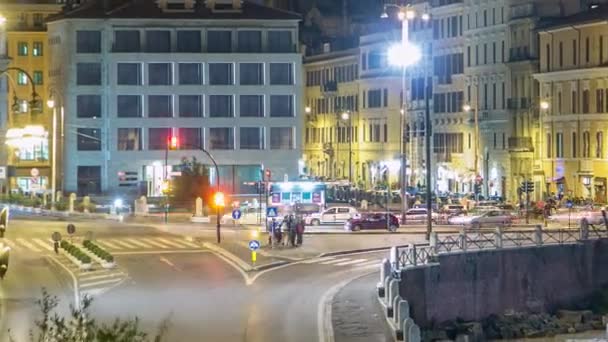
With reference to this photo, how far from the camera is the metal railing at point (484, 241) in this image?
62344 mm

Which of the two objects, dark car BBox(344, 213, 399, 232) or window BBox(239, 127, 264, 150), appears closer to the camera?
dark car BBox(344, 213, 399, 232)

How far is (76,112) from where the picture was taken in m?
139

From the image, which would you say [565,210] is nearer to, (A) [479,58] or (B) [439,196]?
(B) [439,196]

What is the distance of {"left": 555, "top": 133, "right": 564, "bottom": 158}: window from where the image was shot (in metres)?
118

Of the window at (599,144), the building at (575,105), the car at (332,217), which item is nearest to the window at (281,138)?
the building at (575,105)

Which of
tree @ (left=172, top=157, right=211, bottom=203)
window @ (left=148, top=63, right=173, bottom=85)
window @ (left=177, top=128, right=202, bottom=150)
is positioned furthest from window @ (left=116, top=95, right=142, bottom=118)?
tree @ (left=172, top=157, right=211, bottom=203)

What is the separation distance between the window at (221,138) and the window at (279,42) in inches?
307

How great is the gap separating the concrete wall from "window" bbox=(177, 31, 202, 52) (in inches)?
2755

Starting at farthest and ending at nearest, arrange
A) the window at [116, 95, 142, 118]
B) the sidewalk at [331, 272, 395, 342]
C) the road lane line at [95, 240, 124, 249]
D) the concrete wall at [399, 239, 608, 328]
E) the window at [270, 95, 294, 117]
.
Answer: the window at [270, 95, 294, 117], the window at [116, 95, 142, 118], the road lane line at [95, 240, 124, 249], the concrete wall at [399, 239, 608, 328], the sidewalk at [331, 272, 395, 342]

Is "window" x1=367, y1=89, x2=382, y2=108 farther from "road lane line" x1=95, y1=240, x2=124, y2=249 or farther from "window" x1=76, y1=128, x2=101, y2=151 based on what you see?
"road lane line" x1=95, y1=240, x2=124, y2=249

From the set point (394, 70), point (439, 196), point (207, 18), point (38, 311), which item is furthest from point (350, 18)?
point (38, 311)

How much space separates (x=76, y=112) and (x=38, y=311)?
86.8 metres

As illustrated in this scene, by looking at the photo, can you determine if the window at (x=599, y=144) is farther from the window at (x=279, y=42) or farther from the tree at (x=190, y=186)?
the window at (x=279, y=42)

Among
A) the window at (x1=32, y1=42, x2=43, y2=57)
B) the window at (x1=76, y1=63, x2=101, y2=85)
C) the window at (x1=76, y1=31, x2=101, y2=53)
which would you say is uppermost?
the window at (x1=32, y1=42, x2=43, y2=57)
